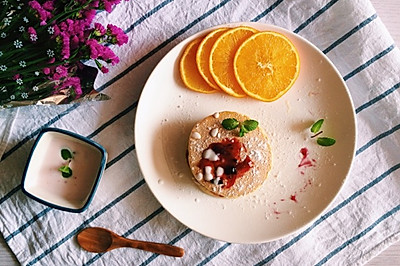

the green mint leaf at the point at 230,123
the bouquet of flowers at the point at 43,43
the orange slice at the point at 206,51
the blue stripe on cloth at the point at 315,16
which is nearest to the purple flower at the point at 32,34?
the bouquet of flowers at the point at 43,43

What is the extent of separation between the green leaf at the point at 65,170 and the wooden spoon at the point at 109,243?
8.4 inches

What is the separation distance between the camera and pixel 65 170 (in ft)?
6.49

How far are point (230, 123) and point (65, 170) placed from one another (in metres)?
0.62

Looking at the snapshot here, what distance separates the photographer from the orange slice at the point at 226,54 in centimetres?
191

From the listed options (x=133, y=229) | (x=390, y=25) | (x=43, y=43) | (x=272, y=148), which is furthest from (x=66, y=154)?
(x=390, y=25)

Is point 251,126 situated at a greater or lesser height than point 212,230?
greater

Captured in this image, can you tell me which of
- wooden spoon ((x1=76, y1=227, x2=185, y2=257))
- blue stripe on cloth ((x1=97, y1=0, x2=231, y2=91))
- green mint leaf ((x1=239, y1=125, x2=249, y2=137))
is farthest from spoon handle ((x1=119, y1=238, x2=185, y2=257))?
blue stripe on cloth ((x1=97, y1=0, x2=231, y2=91))

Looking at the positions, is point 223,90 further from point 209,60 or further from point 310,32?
point 310,32

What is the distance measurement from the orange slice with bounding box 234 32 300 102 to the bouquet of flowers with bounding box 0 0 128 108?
0.43m

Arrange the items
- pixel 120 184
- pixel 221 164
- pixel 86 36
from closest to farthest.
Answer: pixel 86 36, pixel 221 164, pixel 120 184

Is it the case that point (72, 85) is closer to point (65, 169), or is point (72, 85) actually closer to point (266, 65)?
point (65, 169)

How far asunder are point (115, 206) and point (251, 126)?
1.91 feet

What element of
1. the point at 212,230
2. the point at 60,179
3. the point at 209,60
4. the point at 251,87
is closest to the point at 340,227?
the point at 212,230

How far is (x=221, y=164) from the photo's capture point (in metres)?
1.89
